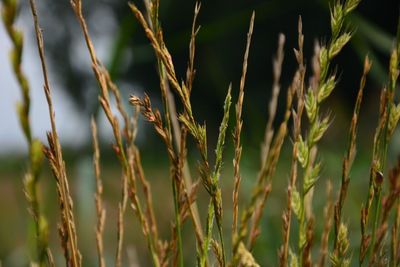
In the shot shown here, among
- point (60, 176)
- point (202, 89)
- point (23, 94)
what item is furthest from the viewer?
point (202, 89)

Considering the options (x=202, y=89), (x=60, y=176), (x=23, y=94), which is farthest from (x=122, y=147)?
(x=202, y=89)

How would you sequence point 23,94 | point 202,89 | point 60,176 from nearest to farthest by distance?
1. point 23,94
2. point 60,176
3. point 202,89

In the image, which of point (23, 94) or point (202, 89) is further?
point (202, 89)

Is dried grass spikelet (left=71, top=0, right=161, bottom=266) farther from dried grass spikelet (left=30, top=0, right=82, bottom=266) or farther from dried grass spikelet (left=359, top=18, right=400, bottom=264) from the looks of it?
dried grass spikelet (left=359, top=18, right=400, bottom=264)

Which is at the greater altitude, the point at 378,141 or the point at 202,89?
the point at 202,89

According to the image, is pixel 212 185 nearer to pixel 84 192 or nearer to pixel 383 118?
pixel 383 118

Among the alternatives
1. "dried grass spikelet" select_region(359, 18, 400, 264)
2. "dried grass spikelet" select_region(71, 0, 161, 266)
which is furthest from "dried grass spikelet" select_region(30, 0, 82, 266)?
"dried grass spikelet" select_region(359, 18, 400, 264)

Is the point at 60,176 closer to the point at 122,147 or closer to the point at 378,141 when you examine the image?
the point at 122,147

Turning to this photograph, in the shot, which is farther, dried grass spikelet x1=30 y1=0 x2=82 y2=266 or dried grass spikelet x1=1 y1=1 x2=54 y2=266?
dried grass spikelet x1=30 y1=0 x2=82 y2=266

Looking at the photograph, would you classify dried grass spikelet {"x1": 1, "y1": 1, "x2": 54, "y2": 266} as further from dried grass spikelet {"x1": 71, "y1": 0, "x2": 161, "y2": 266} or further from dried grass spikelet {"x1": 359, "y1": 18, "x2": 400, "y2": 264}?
dried grass spikelet {"x1": 359, "y1": 18, "x2": 400, "y2": 264}
